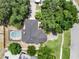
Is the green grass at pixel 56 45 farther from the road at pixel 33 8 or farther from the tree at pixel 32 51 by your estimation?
the road at pixel 33 8

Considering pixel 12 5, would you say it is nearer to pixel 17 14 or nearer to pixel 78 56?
pixel 17 14

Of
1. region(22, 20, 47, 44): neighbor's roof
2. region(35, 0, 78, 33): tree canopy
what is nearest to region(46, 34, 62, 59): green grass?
region(22, 20, 47, 44): neighbor's roof

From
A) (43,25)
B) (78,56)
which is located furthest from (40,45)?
(78,56)

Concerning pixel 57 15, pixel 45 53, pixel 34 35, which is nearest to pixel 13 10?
pixel 34 35

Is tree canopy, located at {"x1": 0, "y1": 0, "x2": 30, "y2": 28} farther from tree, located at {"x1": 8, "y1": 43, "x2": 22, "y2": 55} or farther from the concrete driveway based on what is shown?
the concrete driveway

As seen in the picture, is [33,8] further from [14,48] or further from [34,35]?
[14,48]
